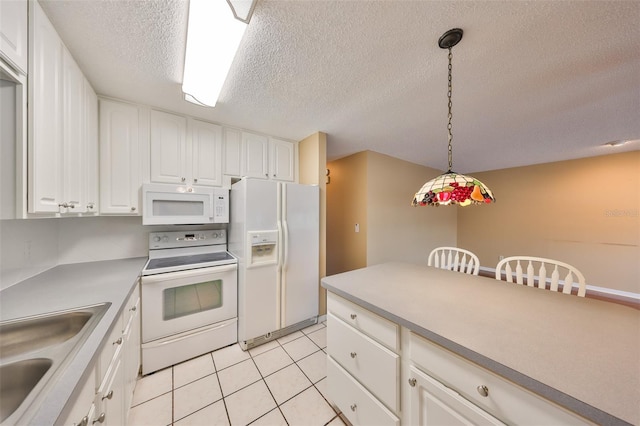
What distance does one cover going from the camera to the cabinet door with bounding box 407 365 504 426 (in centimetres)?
73

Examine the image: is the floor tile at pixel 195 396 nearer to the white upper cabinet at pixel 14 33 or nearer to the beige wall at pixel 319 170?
the beige wall at pixel 319 170

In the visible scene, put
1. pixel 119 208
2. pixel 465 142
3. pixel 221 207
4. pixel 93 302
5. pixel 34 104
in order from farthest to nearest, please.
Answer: pixel 465 142 < pixel 221 207 < pixel 119 208 < pixel 93 302 < pixel 34 104

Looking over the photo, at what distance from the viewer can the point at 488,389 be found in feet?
2.30

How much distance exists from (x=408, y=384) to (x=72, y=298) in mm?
1792

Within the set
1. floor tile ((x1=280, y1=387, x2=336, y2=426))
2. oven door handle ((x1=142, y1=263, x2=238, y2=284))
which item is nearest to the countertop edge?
floor tile ((x1=280, y1=387, x2=336, y2=426))

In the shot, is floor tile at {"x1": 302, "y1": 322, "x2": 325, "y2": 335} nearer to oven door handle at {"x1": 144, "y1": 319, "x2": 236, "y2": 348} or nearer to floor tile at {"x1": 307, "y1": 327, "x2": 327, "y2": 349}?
floor tile at {"x1": 307, "y1": 327, "x2": 327, "y2": 349}

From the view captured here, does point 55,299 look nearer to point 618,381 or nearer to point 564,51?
point 618,381

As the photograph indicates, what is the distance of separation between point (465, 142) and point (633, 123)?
1.50 metres

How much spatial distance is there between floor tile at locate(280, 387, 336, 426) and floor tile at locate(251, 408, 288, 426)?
3 cm

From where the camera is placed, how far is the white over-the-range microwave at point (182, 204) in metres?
1.82

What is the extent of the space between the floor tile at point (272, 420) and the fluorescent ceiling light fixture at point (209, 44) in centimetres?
231

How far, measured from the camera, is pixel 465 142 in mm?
2873

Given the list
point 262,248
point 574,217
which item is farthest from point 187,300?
point 574,217

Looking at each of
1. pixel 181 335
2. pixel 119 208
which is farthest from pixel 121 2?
pixel 181 335
